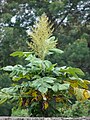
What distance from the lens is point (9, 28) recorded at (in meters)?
6.77

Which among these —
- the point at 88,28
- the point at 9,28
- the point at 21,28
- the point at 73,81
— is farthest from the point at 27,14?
the point at 73,81

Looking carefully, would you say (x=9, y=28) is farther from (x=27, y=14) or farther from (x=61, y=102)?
(x=61, y=102)

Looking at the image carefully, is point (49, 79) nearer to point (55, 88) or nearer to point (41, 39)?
point (55, 88)

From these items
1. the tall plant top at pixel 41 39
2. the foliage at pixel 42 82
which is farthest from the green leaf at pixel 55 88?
the tall plant top at pixel 41 39

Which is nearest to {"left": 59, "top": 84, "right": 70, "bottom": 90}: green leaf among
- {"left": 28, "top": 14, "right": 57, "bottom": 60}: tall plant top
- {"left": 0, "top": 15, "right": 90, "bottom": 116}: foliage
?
{"left": 0, "top": 15, "right": 90, "bottom": 116}: foliage

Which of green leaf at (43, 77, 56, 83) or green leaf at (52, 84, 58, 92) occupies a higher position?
green leaf at (43, 77, 56, 83)

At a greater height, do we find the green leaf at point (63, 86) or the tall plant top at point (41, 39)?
the tall plant top at point (41, 39)

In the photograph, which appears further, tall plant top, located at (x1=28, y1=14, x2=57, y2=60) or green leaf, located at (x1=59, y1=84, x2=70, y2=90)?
tall plant top, located at (x1=28, y1=14, x2=57, y2=60)

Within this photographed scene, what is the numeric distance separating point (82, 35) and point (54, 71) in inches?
204

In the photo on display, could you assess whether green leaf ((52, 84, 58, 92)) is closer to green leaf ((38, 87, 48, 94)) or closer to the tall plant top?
green leaf ((38, 87, 48, 94))

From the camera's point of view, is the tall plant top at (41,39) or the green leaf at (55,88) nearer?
the green leaf at (55,88)

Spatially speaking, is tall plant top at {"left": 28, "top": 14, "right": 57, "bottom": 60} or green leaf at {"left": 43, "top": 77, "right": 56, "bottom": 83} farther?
tall plant top at {"left": 28, "top": 14, "right": 57, "bottom": 60}

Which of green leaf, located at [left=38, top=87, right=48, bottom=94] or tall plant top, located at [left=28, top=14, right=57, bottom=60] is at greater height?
tall plant top, located at [left=28, top=14, right=57, bottom=60]

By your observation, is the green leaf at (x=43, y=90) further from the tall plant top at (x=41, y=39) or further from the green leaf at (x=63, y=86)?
the tall plant top at (x=41, y=39)
